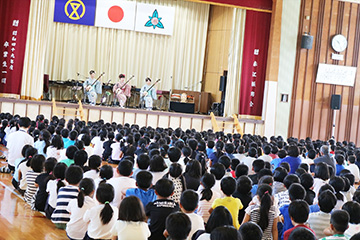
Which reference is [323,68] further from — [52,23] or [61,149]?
[61,149]

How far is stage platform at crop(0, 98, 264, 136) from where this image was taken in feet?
43.8

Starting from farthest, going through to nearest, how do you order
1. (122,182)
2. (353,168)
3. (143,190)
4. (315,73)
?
(315,73), (353,168), (122,182), (143,190)

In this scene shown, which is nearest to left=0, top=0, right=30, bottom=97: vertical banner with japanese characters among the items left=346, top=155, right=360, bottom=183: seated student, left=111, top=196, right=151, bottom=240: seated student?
left=346, top=155, right=360, bottom=183: seated student

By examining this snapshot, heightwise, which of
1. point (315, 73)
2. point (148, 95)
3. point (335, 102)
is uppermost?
point (315, 73)

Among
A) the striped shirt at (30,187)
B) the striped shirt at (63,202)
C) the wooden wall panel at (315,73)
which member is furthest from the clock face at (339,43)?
the striped shirt at (63,202)

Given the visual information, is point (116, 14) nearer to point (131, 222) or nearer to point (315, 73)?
point (315, 73)

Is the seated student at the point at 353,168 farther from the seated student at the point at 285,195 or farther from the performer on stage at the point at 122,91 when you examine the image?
the performer on stage at the point at 122,91

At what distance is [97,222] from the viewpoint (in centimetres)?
402

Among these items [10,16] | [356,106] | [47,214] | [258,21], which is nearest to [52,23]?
[10,16]

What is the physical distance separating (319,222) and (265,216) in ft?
1.40

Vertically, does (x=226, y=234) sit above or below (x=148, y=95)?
below

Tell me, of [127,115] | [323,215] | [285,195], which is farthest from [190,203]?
[127,115]

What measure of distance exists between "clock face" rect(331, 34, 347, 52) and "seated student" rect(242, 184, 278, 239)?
40.6 feet

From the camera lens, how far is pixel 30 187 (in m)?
5.63
